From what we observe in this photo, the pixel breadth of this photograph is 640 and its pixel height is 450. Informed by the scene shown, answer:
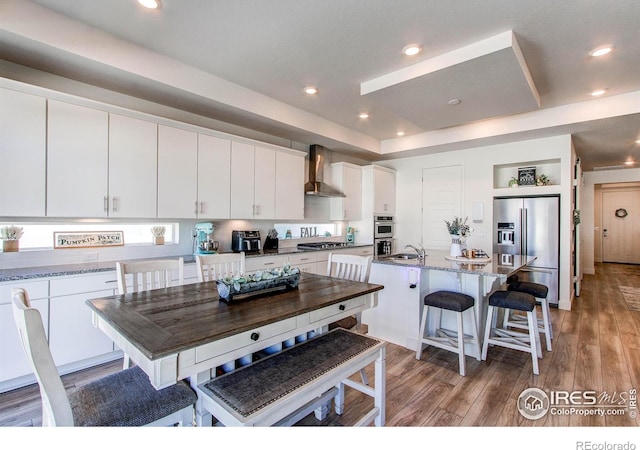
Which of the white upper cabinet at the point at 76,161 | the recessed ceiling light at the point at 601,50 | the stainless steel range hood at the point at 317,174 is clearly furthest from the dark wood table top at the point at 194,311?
the stainless steel range hood at the point at 317,174

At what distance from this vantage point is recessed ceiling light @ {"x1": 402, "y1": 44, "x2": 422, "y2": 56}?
8.60 ft

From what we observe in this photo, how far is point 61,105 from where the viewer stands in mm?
2559

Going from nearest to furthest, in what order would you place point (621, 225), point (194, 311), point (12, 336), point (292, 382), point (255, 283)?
point (292, 382), point (194, 311), point (255, 283), point (12, 336), point (621, 225)

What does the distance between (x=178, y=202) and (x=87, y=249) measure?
911 mm

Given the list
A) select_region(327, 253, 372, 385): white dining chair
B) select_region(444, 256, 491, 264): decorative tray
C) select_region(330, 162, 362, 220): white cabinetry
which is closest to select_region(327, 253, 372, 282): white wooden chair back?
select_region(327, 253, 372, 385): white dining chair

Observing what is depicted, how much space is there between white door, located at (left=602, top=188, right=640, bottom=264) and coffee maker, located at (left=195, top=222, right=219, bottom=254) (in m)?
11.1

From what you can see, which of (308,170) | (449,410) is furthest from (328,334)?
(308,170)

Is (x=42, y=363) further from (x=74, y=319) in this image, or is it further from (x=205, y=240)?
(x=205, y=240)

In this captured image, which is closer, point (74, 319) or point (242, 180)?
point (74, 319)

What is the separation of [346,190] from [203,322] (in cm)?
418

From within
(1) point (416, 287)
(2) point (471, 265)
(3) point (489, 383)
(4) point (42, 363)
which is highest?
(2) point (471, 265)

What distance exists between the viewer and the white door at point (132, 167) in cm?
285

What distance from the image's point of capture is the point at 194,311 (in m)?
1.56

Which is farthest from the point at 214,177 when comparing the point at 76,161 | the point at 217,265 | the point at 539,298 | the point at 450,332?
the point at 539,298
